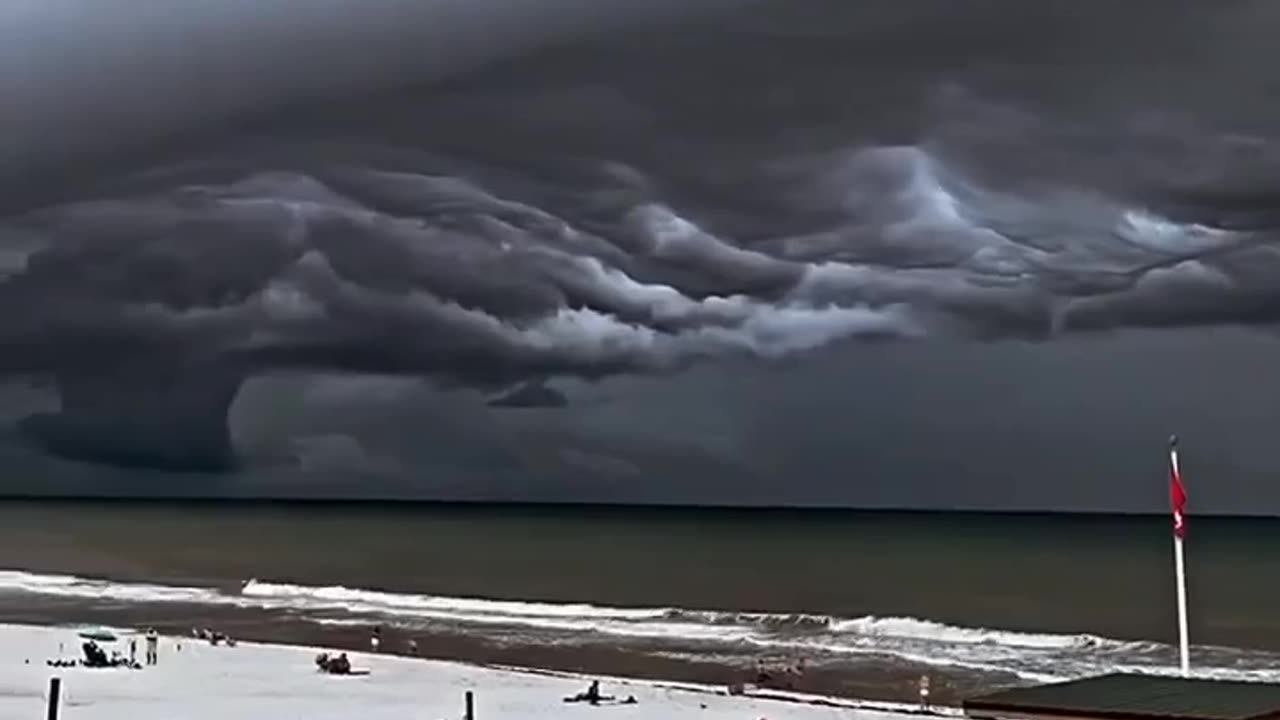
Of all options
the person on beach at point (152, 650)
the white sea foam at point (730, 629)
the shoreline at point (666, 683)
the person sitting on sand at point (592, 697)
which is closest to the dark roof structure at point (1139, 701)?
the shoreline at point (666, 683)

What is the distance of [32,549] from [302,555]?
24269 mm

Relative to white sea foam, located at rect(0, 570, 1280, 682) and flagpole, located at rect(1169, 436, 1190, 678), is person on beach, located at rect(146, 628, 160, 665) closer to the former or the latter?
white sea foam, located at rect(0, 570, 1280, 682)

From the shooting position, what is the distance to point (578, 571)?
11462 cm

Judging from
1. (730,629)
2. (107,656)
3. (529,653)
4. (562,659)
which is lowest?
(107,656)

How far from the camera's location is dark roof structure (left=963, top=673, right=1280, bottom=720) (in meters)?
15.4

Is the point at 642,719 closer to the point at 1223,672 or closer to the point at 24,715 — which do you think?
the point at 24,715

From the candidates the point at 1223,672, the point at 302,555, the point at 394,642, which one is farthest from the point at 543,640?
Result: the point at 302,555

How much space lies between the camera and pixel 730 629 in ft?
224

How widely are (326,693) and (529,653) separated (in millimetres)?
16325

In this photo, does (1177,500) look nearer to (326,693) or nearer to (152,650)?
(326,693)

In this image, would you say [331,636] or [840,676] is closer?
[840,676]

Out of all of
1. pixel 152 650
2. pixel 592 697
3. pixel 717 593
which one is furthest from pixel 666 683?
pixel 717 593

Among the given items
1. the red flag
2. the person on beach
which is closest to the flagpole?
the red flag

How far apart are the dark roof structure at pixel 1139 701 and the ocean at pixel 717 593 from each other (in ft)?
104
